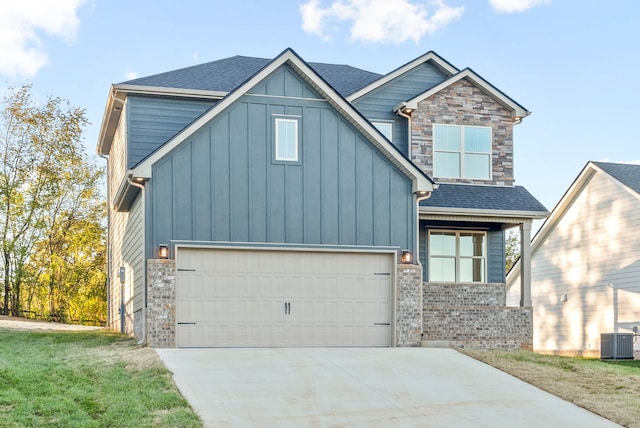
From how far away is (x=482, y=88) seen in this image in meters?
22.2

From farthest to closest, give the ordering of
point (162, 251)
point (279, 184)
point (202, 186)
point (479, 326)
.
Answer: point (479, 326)
point (279, 184)
point (202, 186)
point (162, 251)

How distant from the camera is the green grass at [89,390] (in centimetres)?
1104

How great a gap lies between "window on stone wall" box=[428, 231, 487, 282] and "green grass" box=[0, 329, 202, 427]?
28.4ft

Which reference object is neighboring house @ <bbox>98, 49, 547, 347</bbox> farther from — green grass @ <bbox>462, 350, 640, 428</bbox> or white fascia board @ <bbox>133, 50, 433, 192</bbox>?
green grass @ <bbox>462, 350, 640, 428</bbox>

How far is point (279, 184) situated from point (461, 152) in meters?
6.03

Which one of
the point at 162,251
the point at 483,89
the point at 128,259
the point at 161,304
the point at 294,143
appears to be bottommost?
the point at 161,304

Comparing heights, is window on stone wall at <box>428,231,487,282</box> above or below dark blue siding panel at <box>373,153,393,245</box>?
below

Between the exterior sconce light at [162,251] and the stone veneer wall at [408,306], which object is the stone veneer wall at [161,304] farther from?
the stone veneer wall at [408,306]

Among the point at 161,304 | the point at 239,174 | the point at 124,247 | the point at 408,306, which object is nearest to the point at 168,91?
the point at 239,174

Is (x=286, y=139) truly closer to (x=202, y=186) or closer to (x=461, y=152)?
(x=202, y=186)

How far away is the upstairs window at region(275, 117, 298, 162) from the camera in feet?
60.5

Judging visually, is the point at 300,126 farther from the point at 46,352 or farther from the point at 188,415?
the point at 188,415

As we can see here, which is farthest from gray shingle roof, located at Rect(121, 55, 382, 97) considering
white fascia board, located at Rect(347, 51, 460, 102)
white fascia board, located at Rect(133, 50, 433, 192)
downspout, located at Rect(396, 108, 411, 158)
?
white fascia board, located at Rect(133, 50, 433, 192)

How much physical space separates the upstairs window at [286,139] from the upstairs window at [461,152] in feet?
15.9
